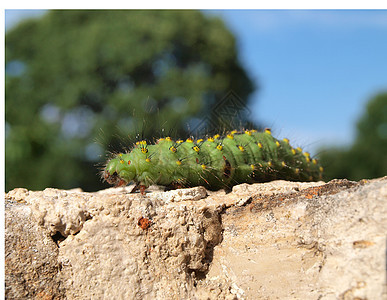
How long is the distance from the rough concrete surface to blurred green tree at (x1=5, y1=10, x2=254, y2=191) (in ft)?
41.2

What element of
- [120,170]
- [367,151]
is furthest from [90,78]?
[367,151]

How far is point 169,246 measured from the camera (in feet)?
10.9

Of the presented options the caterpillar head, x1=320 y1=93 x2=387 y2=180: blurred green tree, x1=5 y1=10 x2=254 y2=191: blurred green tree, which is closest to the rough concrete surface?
the caterpillar head

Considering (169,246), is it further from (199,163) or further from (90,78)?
(90,78)

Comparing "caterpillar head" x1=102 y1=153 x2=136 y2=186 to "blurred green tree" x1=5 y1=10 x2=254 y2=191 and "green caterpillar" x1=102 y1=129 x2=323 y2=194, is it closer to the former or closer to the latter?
"green caterpillar" x1=102 y1=129 x2=323 y2=194

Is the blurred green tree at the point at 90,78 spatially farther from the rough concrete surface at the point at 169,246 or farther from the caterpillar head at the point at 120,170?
the rough concrete surface at the point at 169,246

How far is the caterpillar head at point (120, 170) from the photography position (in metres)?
4.04

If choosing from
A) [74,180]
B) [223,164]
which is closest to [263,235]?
[223,164]

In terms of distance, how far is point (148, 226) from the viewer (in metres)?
3.30

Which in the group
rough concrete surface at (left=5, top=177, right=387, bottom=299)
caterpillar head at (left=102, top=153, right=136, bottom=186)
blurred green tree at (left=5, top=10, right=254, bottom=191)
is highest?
blurred green tree at (left=5, top=10, right=254, bottom=191)

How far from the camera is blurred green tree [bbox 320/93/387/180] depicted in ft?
92.2

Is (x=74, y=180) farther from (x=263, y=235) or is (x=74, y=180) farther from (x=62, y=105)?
(x=263, y=235)

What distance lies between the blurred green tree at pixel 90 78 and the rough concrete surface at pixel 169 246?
12.6 meters

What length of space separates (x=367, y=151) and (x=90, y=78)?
20.8 meters
